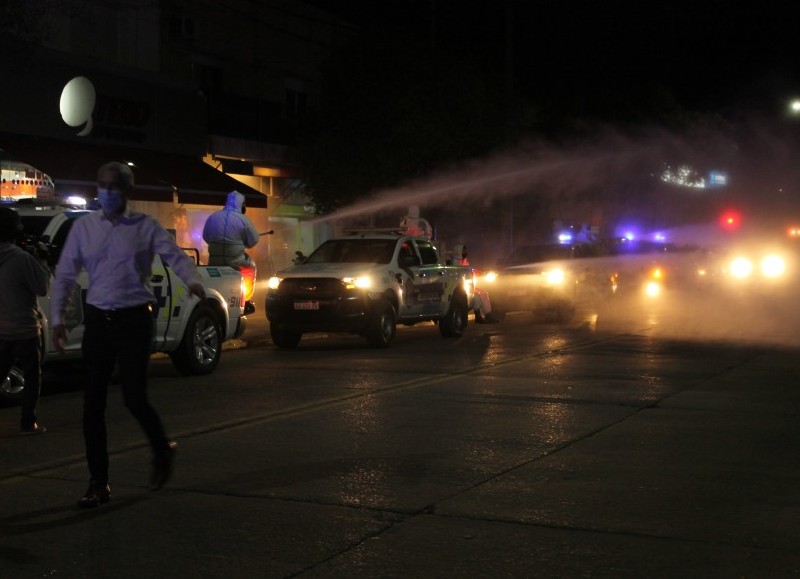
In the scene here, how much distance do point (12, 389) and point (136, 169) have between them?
554 inches

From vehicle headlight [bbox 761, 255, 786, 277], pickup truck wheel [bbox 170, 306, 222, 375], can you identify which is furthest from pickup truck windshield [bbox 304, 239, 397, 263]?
vehicle headlight [bbox 761, 255, 786, 277]

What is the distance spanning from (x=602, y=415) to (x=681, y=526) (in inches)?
154

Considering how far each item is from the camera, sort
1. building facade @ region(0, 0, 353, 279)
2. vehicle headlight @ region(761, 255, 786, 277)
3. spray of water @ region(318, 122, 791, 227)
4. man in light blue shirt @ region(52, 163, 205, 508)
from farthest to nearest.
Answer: vehicle headlight @ region(761, 255, 786, 277) → spray of water @ region(318, 122, 791, 227) → building facade @ region(0, 0, 353, 279) → man in light blue shirt @ region(52, 163, 205, 508)

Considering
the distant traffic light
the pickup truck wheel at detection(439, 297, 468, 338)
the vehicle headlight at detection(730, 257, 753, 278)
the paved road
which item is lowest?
the paved road

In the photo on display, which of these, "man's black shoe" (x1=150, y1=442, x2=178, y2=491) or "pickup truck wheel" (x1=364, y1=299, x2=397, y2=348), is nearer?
"man's black shoe" (x1=150, y1=442, x2=178, y2=491)

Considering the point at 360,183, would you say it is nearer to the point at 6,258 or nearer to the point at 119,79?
the point at 119,79

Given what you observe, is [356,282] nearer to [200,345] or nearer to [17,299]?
[200,345]

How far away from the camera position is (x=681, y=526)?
20.0ft

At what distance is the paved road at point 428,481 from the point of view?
18.0 ft

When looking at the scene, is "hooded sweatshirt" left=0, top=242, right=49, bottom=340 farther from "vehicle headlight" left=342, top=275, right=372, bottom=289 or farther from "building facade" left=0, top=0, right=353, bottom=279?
"building facade" left=0, top=0, right=353, bottom=279

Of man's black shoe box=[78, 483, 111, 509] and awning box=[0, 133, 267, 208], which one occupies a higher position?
awning box=[0, 133, 267, 208]

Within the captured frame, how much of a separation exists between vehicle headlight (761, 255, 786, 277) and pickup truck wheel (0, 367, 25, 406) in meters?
38.0

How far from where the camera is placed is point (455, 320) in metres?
19.2

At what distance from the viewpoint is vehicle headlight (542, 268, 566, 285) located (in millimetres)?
23500
